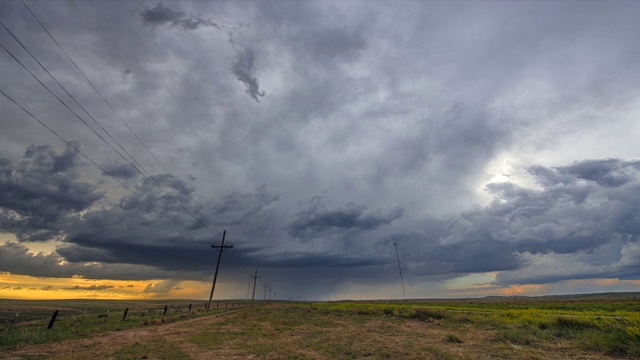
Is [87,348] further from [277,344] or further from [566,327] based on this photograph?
[566,327]

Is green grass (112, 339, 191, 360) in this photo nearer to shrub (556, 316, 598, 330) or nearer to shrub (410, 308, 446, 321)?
shrub (556, 316, 598, 330)

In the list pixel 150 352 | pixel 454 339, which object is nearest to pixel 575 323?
pixel 454 339

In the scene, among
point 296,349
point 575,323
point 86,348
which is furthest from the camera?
point 575,323

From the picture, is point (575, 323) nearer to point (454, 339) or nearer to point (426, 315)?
point (454, 339)

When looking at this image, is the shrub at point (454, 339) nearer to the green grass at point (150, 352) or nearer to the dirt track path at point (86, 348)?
the dirt track path at point (86, 348)

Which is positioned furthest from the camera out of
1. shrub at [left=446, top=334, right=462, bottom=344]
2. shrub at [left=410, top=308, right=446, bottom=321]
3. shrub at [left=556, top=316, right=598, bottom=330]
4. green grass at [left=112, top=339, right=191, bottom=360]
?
shrub at [left=410, top=308, right=446, bottom=321]

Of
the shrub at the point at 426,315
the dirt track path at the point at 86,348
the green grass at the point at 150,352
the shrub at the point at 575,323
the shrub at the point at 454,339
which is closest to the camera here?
the dirt track path at the point at 86,348

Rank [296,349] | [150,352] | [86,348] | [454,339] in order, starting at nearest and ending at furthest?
[150,352], [86,348], [296,349], [454,339]

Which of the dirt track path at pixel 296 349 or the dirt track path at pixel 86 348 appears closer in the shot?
the dirt track path at pixel 296 349

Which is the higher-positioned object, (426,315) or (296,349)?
(426,315)

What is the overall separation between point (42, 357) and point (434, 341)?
22512mm

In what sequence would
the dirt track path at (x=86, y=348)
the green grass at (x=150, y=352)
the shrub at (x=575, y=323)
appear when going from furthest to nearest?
the shrub at (x=575, y=323) < the green grass at (x=150, y=352) < the dirt track path at (x=86, y=348)

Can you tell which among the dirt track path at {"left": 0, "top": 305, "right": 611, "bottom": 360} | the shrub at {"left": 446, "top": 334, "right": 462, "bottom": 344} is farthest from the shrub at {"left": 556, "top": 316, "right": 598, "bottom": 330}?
the shrub at {"left": 446, "top": 334, "right": 462, "bottom": 344}

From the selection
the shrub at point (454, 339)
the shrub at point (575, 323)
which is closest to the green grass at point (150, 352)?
the shrub at point (454, 339)
